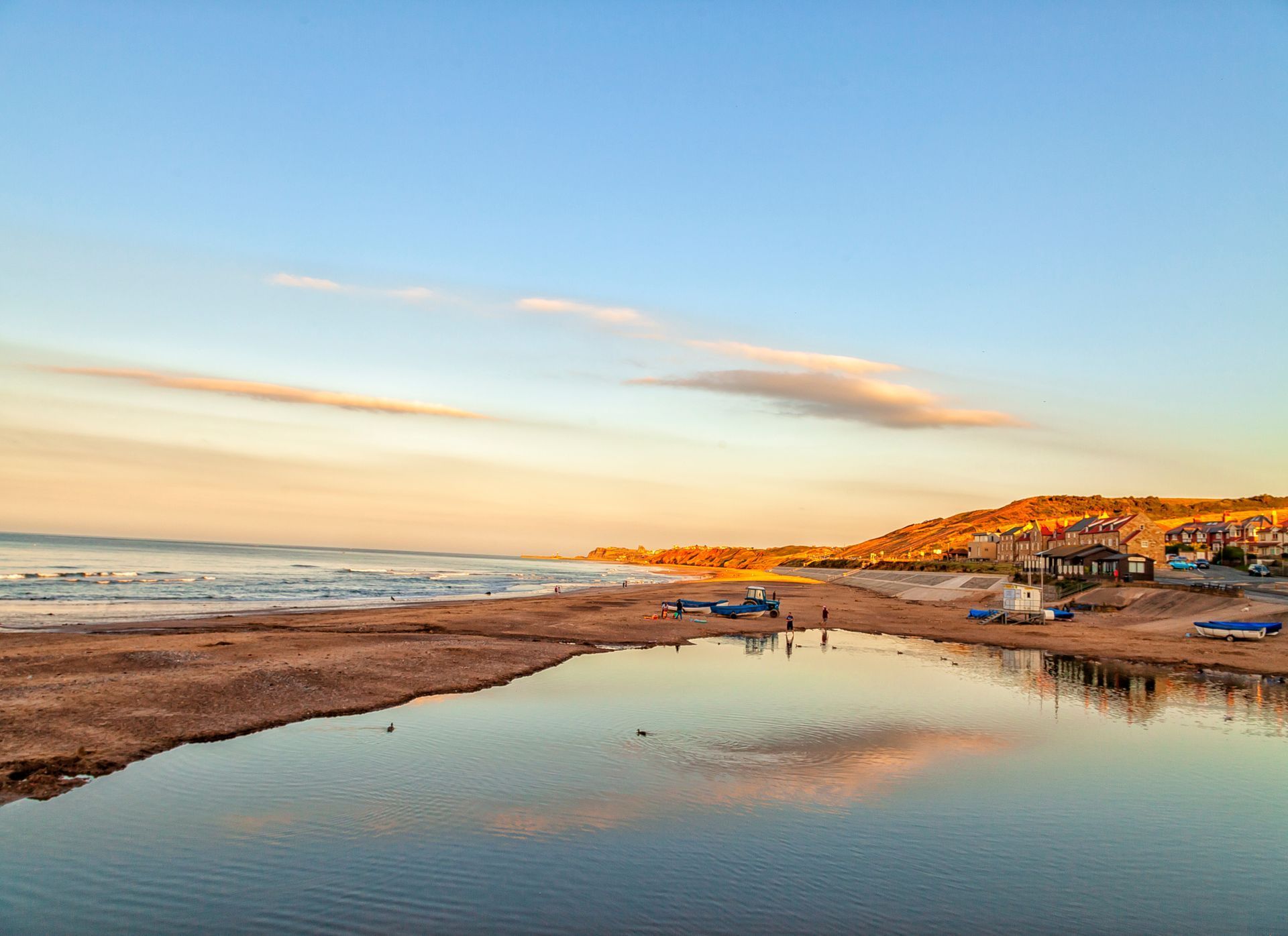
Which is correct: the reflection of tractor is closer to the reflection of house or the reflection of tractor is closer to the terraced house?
the reflection of house

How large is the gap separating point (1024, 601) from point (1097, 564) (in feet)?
72.0

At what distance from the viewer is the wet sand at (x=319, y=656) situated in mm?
20203

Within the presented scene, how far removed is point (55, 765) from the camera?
56.7 ft

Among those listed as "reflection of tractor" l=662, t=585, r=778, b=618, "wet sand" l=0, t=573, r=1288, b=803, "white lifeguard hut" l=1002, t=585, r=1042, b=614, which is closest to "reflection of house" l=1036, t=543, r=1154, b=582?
"wet sand" l=0, t=573, r=1288, b=803

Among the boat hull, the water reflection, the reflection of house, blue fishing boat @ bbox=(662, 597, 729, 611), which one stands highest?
the reflection of house

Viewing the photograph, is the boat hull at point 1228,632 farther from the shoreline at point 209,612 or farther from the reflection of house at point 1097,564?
the shoreline at point 209,612

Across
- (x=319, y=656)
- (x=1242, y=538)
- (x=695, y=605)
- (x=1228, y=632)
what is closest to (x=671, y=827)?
(x=319, y=656)

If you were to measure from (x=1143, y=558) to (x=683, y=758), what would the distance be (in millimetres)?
73074

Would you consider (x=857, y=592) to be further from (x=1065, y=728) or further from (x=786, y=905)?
(x=786, y=905)

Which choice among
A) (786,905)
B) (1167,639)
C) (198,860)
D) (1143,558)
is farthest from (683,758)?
(1143,558)

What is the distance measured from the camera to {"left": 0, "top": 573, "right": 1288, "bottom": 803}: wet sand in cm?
2020

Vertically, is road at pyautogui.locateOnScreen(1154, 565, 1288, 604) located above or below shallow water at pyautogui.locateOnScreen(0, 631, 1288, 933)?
above

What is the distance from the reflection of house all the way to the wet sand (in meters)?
14.5

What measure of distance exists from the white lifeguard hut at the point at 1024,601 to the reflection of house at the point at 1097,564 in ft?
51.1
